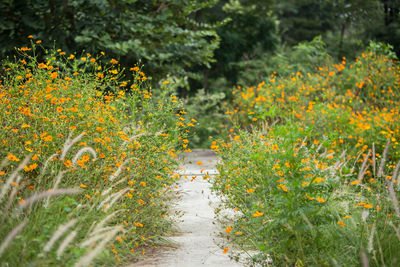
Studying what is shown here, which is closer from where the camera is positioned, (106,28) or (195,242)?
(195,242)

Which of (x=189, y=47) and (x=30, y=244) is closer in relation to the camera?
(x=30, y=244)

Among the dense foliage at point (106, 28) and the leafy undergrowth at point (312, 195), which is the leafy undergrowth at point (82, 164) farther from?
the dense foliage at point (106, 28)

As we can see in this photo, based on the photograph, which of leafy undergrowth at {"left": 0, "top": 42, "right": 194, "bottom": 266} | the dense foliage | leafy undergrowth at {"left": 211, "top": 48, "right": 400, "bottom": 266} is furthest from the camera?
the dense foliage

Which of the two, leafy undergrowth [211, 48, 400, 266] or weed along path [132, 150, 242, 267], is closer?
leafy undergrowth [211, 48, 400, 266]

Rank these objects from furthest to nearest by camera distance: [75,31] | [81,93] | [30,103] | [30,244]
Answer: [75,31] < [81,93] < [30,103] < [30,244]

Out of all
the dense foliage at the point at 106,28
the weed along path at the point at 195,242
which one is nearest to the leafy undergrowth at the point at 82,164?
the weed along path at the point at 195,242

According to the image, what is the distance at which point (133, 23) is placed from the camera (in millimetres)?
8047

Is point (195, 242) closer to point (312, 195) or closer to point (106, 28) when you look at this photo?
point (312, 195)

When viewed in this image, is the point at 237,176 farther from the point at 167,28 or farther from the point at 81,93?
the point at 167,28

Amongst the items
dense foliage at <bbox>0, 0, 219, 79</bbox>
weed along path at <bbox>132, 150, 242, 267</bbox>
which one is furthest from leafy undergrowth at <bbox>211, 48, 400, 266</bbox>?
dense foliage at <bbox>0, 0, 219, 79</bbox>

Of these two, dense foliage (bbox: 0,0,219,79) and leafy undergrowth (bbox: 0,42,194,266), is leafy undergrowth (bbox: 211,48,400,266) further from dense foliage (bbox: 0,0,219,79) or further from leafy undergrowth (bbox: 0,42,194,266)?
dense foliage (bbox: 0,0,219,79)

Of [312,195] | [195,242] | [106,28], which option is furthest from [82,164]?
[106,28]

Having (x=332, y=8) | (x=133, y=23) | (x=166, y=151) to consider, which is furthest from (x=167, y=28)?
(x=332, y=8)

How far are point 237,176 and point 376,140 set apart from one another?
3.25 metres
